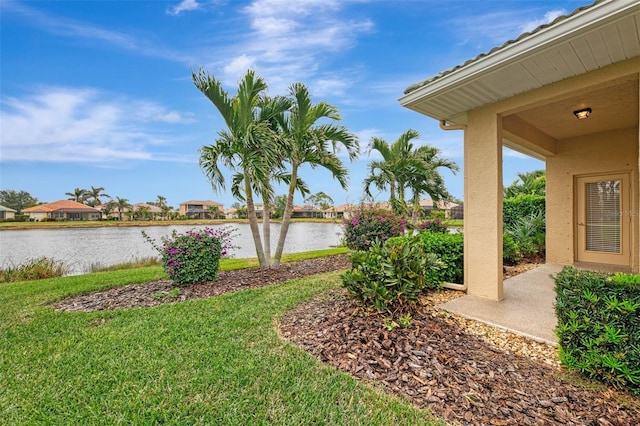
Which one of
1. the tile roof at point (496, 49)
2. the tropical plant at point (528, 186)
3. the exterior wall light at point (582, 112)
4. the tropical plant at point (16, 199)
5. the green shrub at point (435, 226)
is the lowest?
the green shrub at point (435, 226)

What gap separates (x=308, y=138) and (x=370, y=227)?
3.67 meters

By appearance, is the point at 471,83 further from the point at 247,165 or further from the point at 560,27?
the point at 247,165

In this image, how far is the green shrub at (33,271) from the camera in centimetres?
798

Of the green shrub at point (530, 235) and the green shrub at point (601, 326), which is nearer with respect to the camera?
the green shrub at point (601, 326)

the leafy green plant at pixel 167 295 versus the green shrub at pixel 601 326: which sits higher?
the green shrub at pixel 601 326

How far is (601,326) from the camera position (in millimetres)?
2176

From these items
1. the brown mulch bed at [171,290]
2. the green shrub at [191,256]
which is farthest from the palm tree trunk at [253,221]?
the green shrub at [191,256]

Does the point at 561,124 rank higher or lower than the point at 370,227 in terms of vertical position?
higher

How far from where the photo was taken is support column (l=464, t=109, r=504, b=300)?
160 inches

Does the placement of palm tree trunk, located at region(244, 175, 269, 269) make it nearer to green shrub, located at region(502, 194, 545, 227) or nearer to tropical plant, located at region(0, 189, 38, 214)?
green shrub, located at region(502, 194, 545, 227)

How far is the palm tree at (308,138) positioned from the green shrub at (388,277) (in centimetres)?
380

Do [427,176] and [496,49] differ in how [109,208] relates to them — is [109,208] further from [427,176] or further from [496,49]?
[496,49]

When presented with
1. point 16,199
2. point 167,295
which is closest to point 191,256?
point 167,295

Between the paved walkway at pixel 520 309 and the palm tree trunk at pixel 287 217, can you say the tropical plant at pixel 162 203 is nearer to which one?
the palm tree trunk at pixel 287 217
